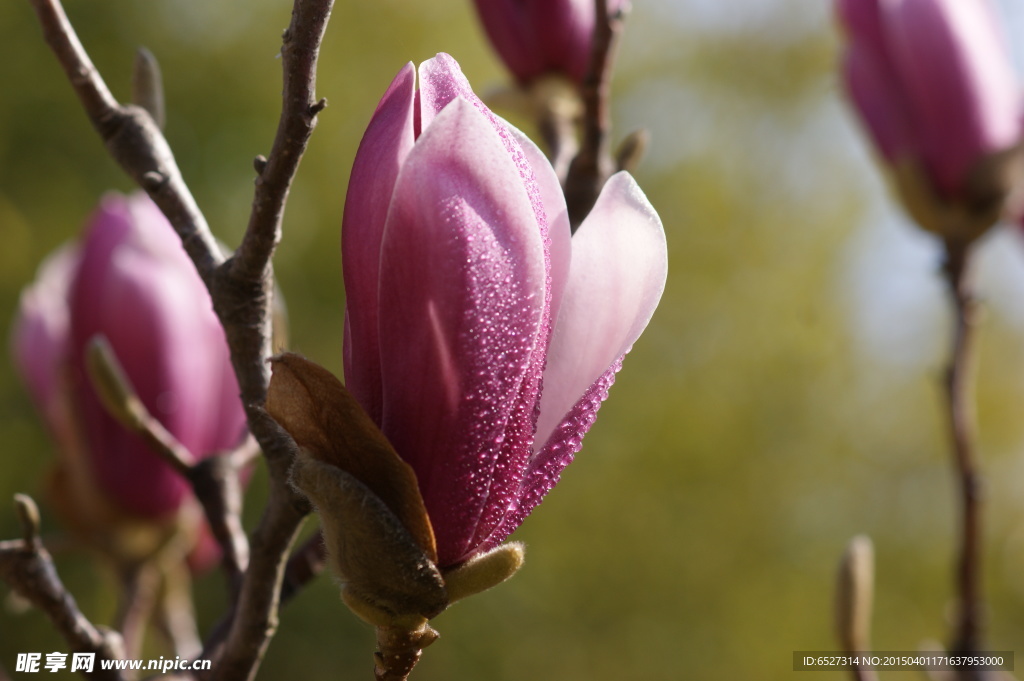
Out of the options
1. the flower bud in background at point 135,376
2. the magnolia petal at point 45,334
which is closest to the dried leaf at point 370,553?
the flower bud in background at point 135,376

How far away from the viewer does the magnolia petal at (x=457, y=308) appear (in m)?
0.28

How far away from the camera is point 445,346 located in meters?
0.28

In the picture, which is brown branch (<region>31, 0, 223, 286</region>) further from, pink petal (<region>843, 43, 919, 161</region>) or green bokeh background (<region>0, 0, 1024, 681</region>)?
green bokeh background (<region>0, 0, 1024, 681</region>)

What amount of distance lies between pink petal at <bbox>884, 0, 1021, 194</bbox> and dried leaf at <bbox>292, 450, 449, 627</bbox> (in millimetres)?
593

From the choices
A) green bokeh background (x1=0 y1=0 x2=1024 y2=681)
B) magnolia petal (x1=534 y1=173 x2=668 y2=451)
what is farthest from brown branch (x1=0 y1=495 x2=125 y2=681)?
green bokeh background (x1=0 y1=0 x2=1024 y2=681)

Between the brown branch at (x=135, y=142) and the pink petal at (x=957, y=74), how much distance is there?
0.54 m

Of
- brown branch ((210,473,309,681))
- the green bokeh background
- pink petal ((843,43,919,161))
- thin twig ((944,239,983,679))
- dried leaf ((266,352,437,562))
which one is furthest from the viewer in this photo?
the green bokeh background

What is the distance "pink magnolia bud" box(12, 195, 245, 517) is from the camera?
27.1 inches

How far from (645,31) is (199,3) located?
224 cm

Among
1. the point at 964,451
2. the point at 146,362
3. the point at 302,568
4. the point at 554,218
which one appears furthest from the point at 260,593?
the point at 964,451

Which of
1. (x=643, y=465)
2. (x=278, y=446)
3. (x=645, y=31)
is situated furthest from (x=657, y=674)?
(x=278, y=446)

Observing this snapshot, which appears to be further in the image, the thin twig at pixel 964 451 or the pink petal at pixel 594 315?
the thin twig at pixel 964 451

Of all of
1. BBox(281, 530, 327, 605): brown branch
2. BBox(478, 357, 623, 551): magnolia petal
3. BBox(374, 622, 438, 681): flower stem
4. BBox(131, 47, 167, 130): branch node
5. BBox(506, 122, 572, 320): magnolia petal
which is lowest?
BBox(281, 530, 327, 605): brown branch

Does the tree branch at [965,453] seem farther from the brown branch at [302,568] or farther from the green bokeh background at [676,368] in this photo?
the green bokeh background at [676,368]
